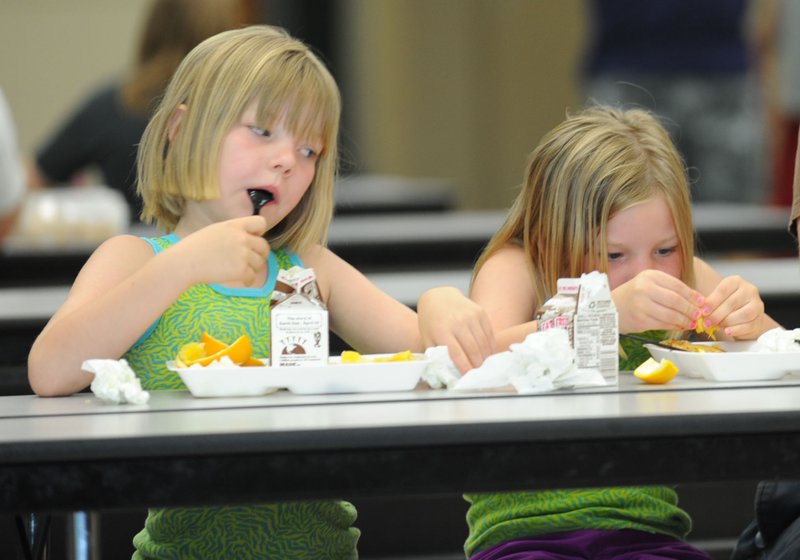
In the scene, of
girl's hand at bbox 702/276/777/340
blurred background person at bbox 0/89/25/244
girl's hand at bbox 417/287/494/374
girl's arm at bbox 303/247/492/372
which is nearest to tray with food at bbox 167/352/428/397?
girl's hand at bbox 417/287/494/374

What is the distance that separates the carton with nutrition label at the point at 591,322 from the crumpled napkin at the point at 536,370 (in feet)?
0.13

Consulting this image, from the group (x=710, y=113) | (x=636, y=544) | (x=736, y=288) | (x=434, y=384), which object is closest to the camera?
(x=434, y=384)

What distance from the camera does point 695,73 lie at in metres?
5.54

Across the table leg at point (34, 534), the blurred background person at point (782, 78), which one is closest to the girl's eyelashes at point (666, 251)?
the table leg at point (34, 534)

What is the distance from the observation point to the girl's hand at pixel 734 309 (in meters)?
1.87

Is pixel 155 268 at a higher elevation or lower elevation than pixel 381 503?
higher

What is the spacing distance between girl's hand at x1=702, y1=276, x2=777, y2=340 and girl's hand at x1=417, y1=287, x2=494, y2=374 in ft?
1.00

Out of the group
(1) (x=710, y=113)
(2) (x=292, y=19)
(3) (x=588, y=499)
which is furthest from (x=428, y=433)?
(2) (x=292, y=19)

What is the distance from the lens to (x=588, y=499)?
70.7 inches

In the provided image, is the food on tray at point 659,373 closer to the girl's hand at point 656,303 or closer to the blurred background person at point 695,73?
the girl's hand at point 656,303

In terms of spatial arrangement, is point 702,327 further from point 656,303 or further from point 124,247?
point 124,247

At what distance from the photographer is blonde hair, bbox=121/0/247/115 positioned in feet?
16.3

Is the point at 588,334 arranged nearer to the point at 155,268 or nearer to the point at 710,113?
the point at 155,268

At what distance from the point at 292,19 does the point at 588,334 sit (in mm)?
9352
